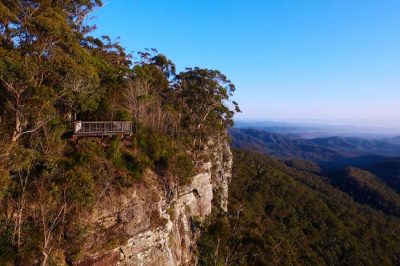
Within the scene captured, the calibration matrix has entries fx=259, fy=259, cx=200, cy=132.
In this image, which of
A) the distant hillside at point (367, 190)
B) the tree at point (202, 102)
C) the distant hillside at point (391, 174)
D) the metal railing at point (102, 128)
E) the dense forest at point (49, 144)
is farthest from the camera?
the distant hillside at point (391, 174)

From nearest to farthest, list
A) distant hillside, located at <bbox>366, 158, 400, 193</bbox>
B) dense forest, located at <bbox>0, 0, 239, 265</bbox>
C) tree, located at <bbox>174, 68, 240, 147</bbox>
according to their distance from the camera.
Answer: dense forest, located at <bbox>0, 0, 239, 265</bbox> → tree, located at <bbox>174, 68, 240, 147</bbox> → distant hillside, located at <bbox>366, 158, 400, 193</bbox>

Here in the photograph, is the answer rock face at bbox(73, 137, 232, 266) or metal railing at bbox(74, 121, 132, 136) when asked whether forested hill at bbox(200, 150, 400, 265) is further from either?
metal railing at bbox(74, 121, 132, 136)

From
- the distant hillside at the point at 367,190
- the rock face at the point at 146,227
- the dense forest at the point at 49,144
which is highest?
the dense forest at the point at 49,144

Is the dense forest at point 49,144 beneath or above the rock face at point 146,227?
above

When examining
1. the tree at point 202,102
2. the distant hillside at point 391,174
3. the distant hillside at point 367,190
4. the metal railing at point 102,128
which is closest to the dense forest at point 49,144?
the metal railing at point 102,128

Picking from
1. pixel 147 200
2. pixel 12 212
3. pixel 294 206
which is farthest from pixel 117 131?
pixel 294 206

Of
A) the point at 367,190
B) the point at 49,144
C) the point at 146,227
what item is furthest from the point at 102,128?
the point at 367,190

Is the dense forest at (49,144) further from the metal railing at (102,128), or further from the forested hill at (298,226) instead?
the forested hill at (298,226)

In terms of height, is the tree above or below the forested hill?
above

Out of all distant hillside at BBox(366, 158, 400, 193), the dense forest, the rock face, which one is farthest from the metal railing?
distant hillside at BBox(366, 158, 400, 193)
